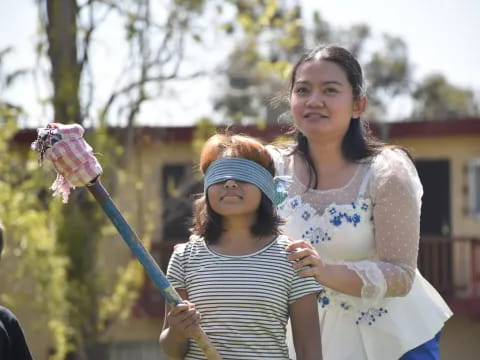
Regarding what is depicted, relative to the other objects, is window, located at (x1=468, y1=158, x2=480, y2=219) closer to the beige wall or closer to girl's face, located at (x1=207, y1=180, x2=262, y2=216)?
the beige wall

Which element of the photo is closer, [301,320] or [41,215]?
[301,320]

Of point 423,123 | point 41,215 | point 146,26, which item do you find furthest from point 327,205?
point 423,123

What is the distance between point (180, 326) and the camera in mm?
2922

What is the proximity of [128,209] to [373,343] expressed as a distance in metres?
8.61

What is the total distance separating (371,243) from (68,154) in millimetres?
1221

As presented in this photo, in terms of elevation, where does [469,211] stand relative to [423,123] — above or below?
below

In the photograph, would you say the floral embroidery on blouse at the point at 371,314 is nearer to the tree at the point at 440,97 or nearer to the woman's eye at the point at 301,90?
the woman's eye at the point at 301,90

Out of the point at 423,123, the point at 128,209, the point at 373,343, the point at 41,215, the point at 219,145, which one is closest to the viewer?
the point at 219,145

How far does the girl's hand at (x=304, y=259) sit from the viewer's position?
10.1ft

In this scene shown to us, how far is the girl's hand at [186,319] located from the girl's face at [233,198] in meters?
0.36

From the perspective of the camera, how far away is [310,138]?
364 cm

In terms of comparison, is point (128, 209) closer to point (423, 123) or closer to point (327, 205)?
point (423, 123)

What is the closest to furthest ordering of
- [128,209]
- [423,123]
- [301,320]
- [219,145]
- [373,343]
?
[301,320], [219,145], [373,343], [128,209], [423,123]

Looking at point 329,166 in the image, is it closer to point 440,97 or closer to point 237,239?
point 237,239
